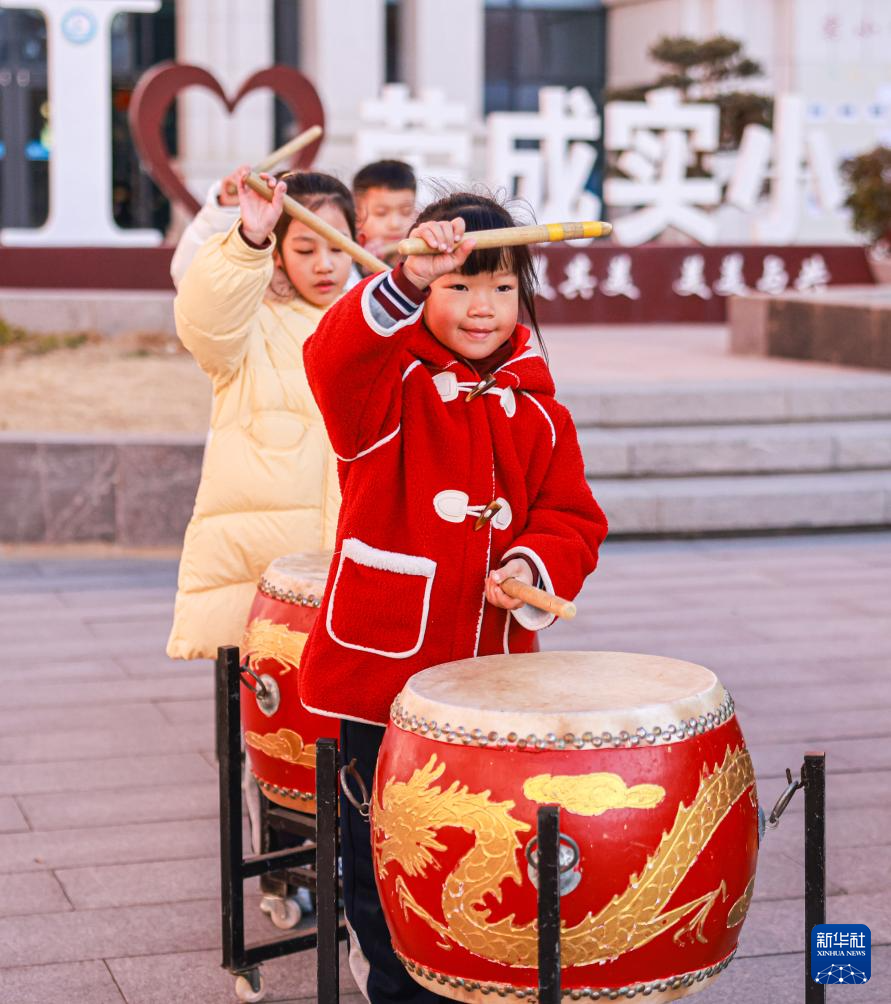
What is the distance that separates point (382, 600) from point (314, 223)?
2.01ft

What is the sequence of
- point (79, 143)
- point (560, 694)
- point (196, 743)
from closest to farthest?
point (560, 694), point (196, 743), point (79, 143)

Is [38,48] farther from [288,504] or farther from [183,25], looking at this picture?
[288,504]

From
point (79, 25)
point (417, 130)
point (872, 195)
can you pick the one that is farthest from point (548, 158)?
point (79, 25)

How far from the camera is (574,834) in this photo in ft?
7.63

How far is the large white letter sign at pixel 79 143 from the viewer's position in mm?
13812

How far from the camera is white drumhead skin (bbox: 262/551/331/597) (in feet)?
10.6

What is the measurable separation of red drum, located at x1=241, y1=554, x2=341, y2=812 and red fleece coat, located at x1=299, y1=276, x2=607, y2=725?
41 centimetres

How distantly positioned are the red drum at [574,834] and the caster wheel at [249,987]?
2.59 feet

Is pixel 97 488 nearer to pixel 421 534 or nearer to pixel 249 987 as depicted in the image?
pixel 249 987

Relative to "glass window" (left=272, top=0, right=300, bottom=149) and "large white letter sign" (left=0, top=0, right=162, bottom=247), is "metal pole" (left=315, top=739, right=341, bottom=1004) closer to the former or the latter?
"large white letter sign" (left=0, top=0, right=162, bottom=247)

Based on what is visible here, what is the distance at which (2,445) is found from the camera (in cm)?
755

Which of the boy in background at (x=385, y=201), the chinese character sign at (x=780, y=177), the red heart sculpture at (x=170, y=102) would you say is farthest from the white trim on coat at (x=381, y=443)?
the chinese character sign at (x=780, y=177)

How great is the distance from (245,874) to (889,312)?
7760 millimetres

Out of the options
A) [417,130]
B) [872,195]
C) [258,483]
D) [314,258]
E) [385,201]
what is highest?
[417,130]
